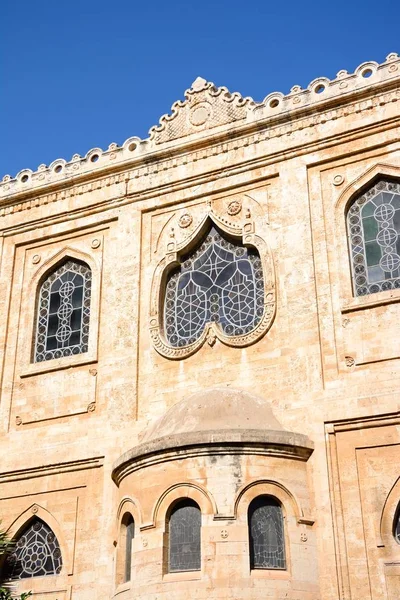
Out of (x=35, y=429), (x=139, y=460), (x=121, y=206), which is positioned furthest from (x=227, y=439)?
(x=121, y=206)

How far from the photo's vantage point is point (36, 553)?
13125 millimetres

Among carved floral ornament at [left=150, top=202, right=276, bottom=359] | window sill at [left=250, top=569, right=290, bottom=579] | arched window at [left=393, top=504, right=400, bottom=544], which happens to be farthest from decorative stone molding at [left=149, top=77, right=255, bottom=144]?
window sill at [left=250, top=569, right=290, bottom=579]

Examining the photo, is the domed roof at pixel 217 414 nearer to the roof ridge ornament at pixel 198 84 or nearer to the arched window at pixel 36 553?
the arched window at pixel 36 553

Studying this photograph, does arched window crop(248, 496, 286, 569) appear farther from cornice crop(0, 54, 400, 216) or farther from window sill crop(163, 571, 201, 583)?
cornice crop(0, 54, 400, 216)

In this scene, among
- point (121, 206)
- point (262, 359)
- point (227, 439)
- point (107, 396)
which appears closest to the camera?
point (227, 439)

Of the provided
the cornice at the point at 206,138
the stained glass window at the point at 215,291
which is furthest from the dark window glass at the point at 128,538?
the cornice at the point at 206,138

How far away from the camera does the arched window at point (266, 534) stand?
35.5 feet

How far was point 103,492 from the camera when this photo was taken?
12.8 m

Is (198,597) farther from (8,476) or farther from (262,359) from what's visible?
(8,476)

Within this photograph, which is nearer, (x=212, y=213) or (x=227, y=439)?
(x=227, y=439)

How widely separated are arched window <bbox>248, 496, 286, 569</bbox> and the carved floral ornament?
254 cm

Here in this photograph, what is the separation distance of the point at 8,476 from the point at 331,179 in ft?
21.6

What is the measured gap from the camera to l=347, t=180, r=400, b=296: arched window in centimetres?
1257

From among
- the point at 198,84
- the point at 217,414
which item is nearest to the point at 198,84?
the point at 198,84
